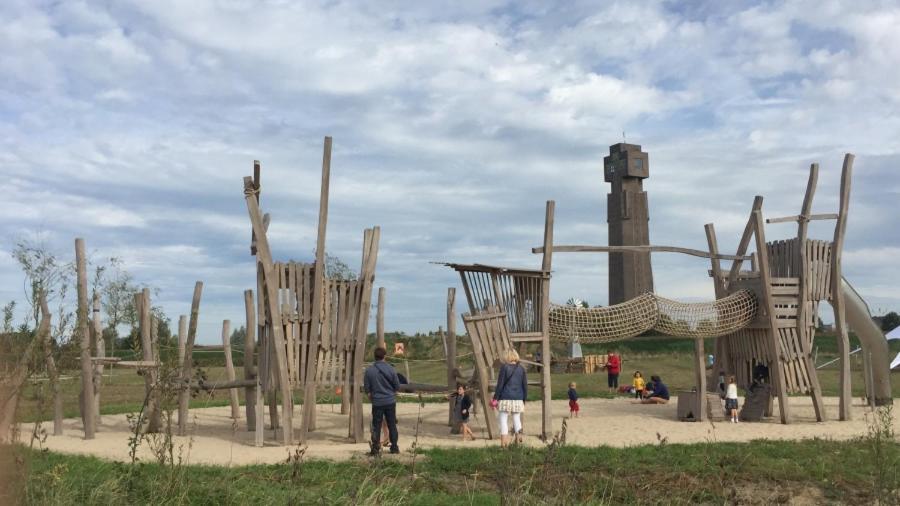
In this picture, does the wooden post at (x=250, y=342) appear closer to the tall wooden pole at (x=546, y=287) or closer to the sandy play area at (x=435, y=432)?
the sandy play area at (x=435, y=432)

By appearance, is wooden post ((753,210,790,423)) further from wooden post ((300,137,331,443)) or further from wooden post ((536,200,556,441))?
wooden post ((300,137,331,443))

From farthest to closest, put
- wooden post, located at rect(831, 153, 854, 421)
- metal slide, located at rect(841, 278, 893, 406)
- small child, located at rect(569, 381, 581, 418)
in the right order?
metal slide, located at rect(841, 278, 893, 406) → wooden post, located at rect(831, 153, 854, 421) → small child, located at rect(569, 381, 581, 418)

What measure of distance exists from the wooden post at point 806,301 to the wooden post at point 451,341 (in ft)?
21.0

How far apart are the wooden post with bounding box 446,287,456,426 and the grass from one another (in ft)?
10.9

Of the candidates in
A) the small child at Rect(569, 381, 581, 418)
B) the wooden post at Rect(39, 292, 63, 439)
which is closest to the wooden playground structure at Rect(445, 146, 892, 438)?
the small child at Rect(569, 381, 581, 418)

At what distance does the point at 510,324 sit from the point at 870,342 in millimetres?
9167

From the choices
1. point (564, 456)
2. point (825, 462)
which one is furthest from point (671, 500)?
point (825, 462)

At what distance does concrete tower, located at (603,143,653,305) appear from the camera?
3638 centimetres

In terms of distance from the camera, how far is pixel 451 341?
15.2 meters

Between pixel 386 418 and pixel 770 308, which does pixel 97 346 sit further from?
pixel 770 308

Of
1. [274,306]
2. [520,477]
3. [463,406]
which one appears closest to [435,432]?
[463,406]

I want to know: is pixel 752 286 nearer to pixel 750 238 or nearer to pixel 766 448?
pixel 750 238

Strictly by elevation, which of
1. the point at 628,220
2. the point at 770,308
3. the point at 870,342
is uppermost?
the point at 628,220

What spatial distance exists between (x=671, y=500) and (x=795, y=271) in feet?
30.9
